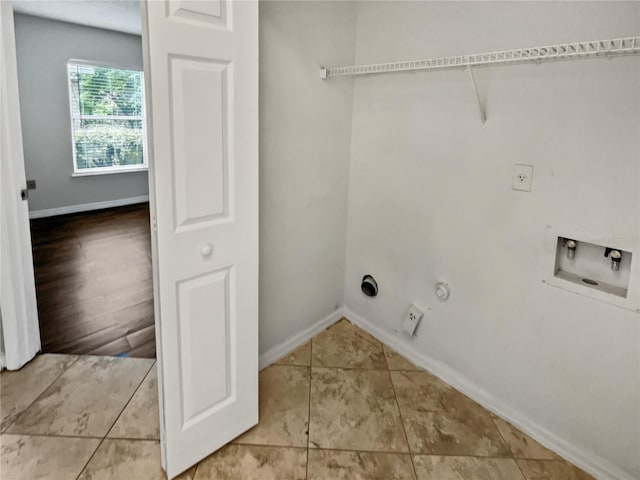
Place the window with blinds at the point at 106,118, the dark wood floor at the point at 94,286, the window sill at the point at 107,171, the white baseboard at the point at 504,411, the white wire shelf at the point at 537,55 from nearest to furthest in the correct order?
the white wire shelf at the point at 537,55 < the white baseboard at the point at 504,411 < the dark wood floor at the point at 94,286 < the window with blinds at the point at 106,118 < the window sill at the point at 107,171

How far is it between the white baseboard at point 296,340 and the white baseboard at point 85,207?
4.47 meters

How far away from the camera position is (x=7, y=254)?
2023 millimetres

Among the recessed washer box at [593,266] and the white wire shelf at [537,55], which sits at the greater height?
the white wire shelf at [537,55]

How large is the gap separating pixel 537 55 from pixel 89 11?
4.89 metres

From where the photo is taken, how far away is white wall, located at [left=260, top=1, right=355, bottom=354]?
1.96 metres

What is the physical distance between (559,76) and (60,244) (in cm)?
446

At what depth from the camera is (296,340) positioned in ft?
7.93

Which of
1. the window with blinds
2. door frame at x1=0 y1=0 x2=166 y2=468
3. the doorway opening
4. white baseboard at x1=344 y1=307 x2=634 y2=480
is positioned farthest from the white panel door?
the window with blinds

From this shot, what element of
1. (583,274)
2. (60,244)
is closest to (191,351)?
(583,274)

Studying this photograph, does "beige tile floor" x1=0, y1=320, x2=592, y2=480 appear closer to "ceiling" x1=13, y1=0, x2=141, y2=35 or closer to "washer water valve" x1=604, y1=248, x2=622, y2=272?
"washer water valve" x1=604, y1=248, x2=622, y2=272

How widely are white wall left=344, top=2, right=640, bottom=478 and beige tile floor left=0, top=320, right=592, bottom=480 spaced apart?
0.71 ft

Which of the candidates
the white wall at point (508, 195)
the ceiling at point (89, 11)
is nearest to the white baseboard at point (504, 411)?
the white wall at point (508, 195)

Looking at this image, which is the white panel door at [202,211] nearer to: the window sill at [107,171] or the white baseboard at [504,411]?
the white baseboard at [504,411]

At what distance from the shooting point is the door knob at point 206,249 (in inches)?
57.6
